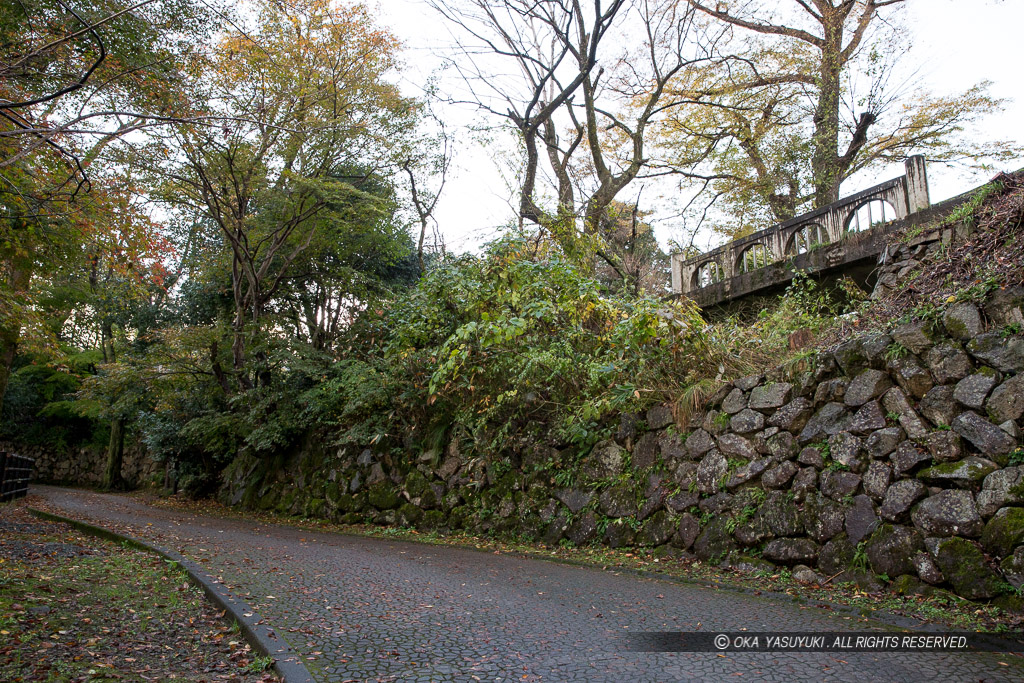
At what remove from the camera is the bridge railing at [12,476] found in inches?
514

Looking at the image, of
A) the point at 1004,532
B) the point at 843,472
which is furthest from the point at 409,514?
the point at 1004,532

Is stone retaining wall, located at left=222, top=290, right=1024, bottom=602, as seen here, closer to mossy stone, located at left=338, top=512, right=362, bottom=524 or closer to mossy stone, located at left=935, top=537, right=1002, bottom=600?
mossy stone, located at left=935, top=537, right=1002, bottom=600

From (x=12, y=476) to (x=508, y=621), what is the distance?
14.1 m

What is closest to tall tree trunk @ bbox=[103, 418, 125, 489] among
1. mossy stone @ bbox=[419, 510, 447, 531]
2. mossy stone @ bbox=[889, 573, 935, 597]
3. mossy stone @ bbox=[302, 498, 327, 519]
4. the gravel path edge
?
mossy stone @ bbox=[302, 498, 327, 519]

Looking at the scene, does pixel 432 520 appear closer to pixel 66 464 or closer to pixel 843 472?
pixel 843 472

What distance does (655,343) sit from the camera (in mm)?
7617

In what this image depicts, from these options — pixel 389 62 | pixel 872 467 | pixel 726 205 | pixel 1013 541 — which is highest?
pixel 389 62

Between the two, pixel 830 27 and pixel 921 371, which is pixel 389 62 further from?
pixel 921 371

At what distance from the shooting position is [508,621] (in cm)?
471

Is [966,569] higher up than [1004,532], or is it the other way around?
[1004,532]

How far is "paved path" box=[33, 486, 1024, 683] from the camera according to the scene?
3.61 m

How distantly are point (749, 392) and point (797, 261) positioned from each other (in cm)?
344

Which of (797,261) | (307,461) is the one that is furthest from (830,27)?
(307,461)

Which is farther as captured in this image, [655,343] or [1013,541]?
[655,343]
